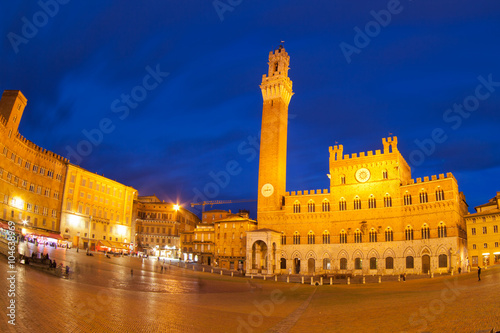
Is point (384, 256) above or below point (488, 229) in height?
below

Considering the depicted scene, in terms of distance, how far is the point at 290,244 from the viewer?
204ft

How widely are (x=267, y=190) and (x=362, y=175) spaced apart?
16.1 meters

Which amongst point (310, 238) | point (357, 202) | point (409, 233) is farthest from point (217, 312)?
point (310, 238)

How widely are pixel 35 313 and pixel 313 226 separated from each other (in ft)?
161

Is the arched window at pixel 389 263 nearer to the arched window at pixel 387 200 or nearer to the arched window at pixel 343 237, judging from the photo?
the arched window at pixel 343 237

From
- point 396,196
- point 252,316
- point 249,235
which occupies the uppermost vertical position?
point 396,196

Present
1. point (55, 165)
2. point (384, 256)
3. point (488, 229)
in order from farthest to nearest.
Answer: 1. point (55, 165)
2. point (384, 256)
3. point (488, 229)

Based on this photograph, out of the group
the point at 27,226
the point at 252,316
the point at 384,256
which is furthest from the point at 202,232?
the point at 252,316

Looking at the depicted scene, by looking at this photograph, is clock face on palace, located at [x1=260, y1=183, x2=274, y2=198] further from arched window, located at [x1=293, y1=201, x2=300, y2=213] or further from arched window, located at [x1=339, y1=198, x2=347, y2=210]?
arched window, located at [x1=339, y1=198, x2=347, y2=210]

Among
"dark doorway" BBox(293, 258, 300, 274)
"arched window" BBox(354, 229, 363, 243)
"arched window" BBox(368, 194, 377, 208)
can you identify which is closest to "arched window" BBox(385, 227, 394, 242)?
"arched window" BBox(354, 229, 363, 243)

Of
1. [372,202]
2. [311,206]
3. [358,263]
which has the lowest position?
[358,263]

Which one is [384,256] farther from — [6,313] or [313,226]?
[6,313]

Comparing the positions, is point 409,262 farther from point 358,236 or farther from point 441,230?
point 358,236

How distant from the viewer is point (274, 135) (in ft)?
221
